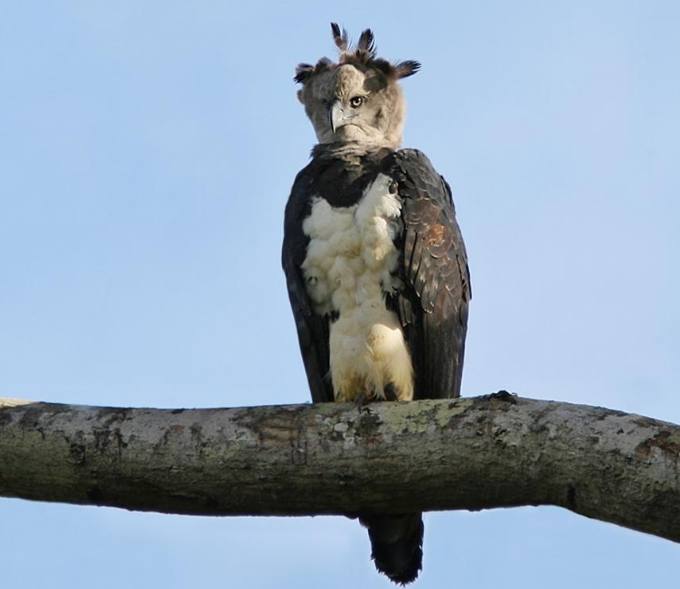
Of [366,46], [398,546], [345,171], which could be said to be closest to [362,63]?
[366,46]

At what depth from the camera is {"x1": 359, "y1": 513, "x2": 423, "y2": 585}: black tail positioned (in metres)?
5.78

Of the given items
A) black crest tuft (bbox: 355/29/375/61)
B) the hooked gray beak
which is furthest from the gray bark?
black crest tuft (bbox: 355/29/375/61)

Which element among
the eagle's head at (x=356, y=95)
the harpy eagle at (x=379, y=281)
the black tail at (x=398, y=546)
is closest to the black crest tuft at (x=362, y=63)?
the eagle's head at (x=356, y=95)

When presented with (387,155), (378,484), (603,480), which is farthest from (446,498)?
(387,155)

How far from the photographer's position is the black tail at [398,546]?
5.78 m

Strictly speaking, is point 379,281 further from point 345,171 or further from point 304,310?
point 345,171

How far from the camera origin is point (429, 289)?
6383mm

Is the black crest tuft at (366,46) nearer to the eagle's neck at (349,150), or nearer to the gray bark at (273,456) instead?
the eagle's neck at (349,150)

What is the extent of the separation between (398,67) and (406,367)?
8.85 feet

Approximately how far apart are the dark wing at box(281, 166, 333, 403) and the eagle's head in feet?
3.27

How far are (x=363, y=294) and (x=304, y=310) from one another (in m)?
0.39

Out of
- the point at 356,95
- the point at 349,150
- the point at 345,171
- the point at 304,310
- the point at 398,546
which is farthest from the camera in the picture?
the point at 356,95

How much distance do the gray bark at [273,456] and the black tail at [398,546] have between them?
92 cm

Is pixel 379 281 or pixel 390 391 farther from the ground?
pixel 379 281
